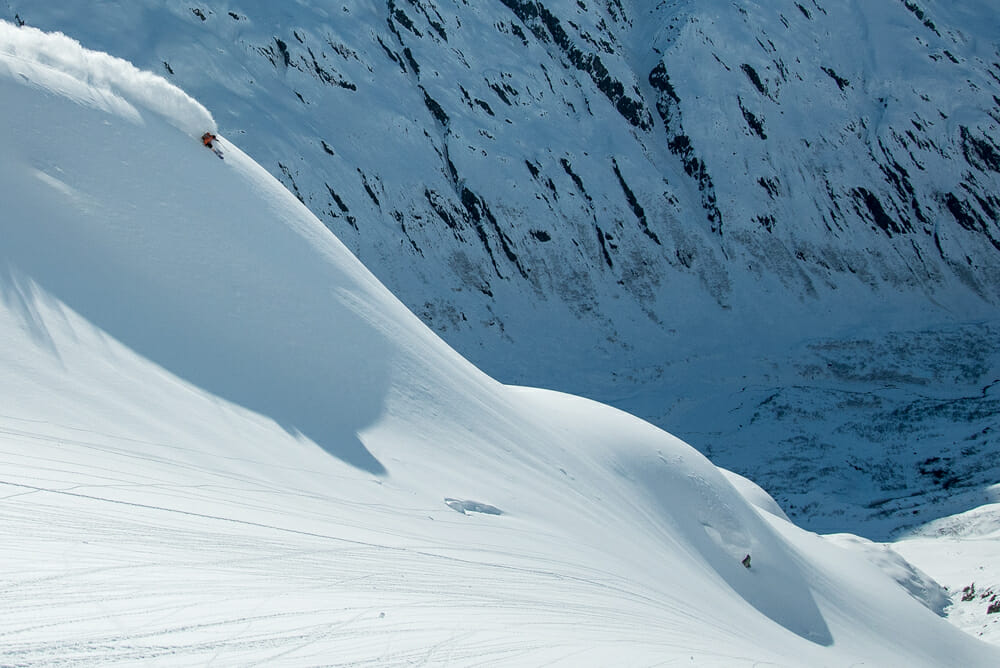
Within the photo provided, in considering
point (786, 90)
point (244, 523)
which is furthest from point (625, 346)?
point (244, 523)

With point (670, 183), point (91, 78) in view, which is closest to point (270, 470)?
point (91, 78)

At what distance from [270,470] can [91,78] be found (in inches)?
242

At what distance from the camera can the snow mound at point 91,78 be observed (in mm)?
9867

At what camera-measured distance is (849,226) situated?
51.0 metres

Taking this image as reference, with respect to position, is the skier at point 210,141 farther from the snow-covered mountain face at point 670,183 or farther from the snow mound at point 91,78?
the snow-covered mountain face at point 670,183

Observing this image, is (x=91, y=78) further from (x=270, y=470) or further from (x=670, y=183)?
(x=670, y=183)

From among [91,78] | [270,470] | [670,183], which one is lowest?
[270,470]

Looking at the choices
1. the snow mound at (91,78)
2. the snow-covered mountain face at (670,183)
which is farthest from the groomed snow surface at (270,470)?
the snow-covered mountain face at (670,183)

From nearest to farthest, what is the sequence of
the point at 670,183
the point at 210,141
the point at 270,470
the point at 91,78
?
the point at 270,470 → the point at 91,78 → the point at 210,141 → the point at 670,183

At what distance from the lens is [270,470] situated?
7.64 m

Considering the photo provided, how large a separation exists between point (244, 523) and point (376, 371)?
4.68 metres

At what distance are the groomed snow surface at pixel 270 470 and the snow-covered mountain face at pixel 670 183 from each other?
19.1m

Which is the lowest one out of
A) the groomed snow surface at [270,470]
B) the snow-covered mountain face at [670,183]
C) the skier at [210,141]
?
the groomed snow surface at [270,470]

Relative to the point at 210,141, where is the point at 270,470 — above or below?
below
